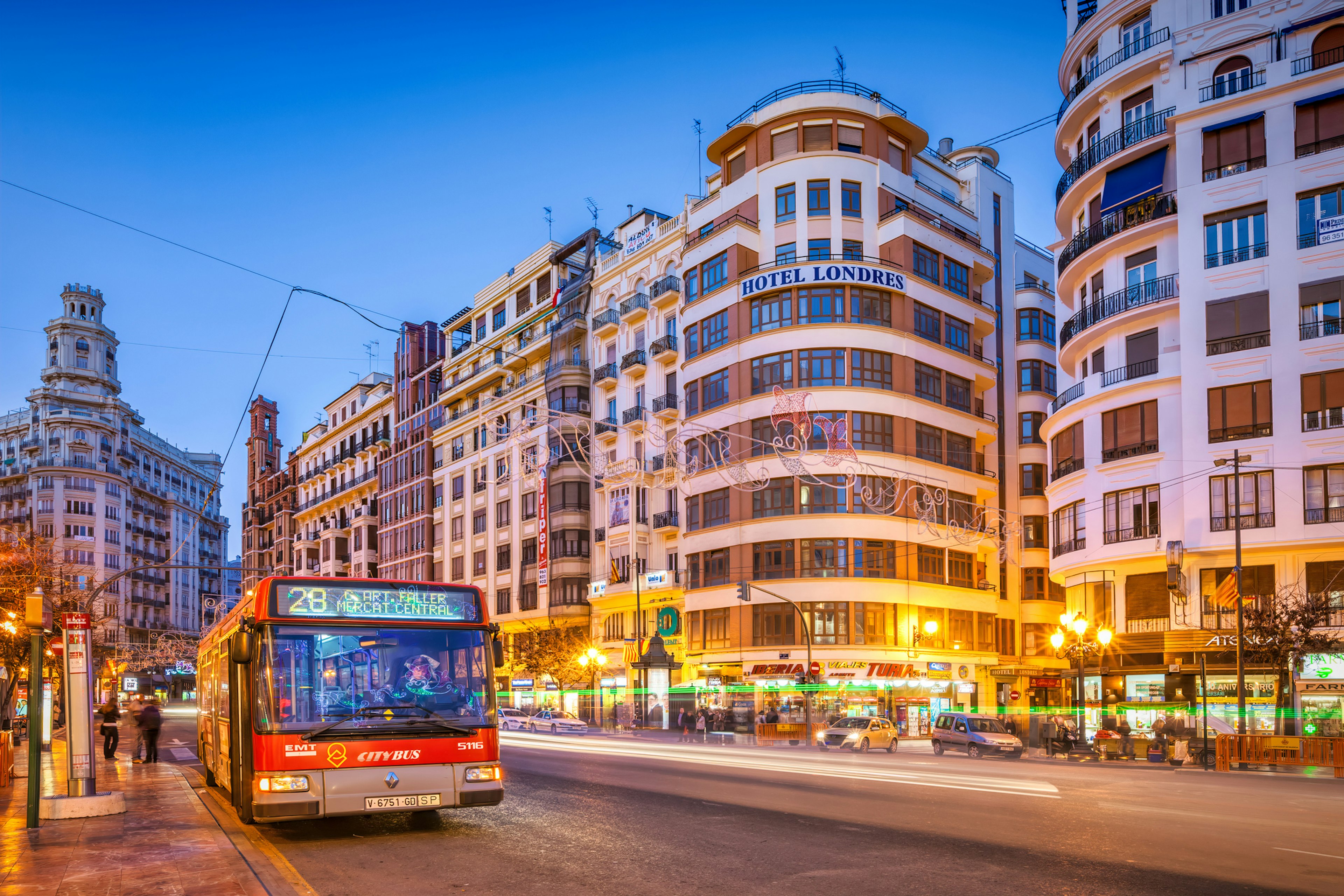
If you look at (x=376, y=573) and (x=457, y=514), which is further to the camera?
(x=376, y=573)

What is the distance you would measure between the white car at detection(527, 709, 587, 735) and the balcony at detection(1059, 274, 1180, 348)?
2691 centimetres

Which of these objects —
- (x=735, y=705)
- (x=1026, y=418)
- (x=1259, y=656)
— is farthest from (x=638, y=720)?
(x=1259, y=656)

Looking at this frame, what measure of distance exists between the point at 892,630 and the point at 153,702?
31828 millimetres

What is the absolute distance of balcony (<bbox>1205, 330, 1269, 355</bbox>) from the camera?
125ft

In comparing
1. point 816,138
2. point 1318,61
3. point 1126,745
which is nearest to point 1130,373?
point 1318,61

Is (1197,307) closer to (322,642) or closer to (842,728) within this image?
(842,728)

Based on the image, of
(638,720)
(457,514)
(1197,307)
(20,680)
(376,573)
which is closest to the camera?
(1197,307)

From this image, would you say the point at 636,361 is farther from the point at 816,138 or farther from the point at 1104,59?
the point at 1104,59

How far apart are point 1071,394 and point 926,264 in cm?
1209

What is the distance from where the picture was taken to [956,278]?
188ft

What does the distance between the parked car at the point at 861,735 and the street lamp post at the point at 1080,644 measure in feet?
20.7

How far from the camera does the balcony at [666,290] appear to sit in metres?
58.9

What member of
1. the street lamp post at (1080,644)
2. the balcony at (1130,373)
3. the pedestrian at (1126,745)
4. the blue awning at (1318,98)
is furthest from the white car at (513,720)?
the blue awning at (1318,98)

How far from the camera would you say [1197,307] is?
3959cm
